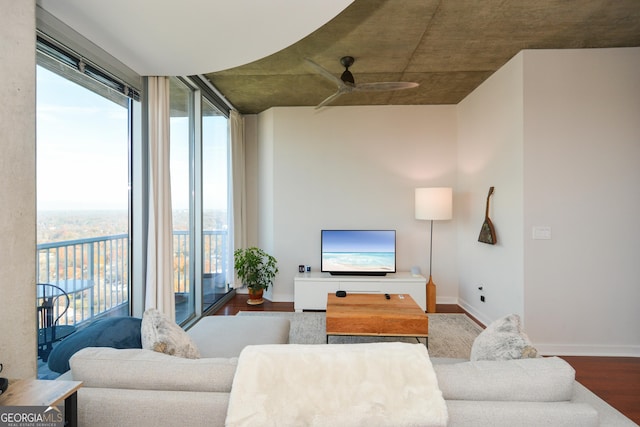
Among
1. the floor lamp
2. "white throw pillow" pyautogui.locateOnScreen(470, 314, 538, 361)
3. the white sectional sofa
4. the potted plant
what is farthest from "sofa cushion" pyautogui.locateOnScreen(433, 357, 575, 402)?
the potted plant

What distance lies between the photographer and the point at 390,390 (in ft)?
3.62

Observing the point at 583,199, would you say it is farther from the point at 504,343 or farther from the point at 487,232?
the point at 504,343

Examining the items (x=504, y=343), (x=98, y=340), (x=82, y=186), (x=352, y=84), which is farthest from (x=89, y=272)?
(x=352, y=84)

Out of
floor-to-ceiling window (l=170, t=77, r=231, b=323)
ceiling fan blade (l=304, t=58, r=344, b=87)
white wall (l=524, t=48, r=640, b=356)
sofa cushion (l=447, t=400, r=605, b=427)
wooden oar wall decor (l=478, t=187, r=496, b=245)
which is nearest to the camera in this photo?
sofa cushion (l=447, t=400, r=605, b=427)

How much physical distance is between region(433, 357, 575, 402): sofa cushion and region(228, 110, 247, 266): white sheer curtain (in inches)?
157

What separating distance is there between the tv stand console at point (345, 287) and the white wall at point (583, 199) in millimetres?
1395

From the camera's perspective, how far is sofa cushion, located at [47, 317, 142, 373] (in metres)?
1.69

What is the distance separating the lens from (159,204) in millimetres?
2824

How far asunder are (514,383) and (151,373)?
131cm

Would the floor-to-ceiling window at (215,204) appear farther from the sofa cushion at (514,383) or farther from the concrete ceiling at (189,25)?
the sofa cushion at (514,383)

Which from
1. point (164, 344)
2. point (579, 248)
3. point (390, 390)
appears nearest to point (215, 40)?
point (164, 344)

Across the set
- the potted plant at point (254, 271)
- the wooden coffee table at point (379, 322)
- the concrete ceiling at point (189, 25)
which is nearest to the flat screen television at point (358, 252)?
the potted plant at point (254, 271)

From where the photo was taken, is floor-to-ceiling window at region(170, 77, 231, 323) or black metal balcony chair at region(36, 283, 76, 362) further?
floor-to-ceiling window at region(170, 77, 231, 323)

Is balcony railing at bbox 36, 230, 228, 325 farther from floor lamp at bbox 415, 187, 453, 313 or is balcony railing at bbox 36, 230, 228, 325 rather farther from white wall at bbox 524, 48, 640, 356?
white wall at bbox 524, 48, 640, 356
